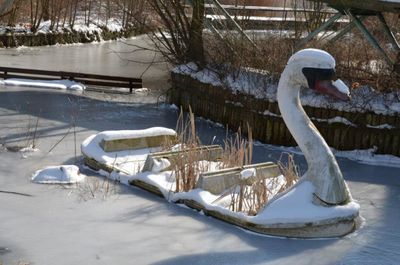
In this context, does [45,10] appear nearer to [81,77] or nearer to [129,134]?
[81,77]

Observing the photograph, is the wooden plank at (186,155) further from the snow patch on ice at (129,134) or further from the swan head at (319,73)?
the swan head at (319,73)

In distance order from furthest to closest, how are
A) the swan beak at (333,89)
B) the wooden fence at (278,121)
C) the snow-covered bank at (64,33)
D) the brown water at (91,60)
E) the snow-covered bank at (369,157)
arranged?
the snow-covered bank at (64,33), the brown water at (91,60), the wooden fence at (278,121), the snow-covered bank at (369,157), the swan beak at (333,89)

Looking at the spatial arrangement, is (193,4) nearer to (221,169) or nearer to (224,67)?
(224,67)

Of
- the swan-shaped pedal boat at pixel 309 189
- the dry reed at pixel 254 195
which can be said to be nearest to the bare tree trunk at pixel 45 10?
the dry reed at pixel 254 195

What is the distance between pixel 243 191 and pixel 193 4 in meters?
9.07

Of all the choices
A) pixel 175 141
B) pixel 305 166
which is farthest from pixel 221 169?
pixel 305 166

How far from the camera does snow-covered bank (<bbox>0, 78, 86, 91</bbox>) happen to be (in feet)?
54.1

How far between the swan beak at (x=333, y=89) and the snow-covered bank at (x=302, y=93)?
15.2 ft

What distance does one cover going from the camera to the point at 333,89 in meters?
6.69

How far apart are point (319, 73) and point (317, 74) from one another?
0.02 m

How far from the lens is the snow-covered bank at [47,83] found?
54.1 ft

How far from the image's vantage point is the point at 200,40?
15.3 meters

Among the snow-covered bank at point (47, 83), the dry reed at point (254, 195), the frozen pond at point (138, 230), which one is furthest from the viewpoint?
the snow-covered bank at point (47, 83)

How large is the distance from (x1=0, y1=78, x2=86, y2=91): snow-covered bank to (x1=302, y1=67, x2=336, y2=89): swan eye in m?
10.5
